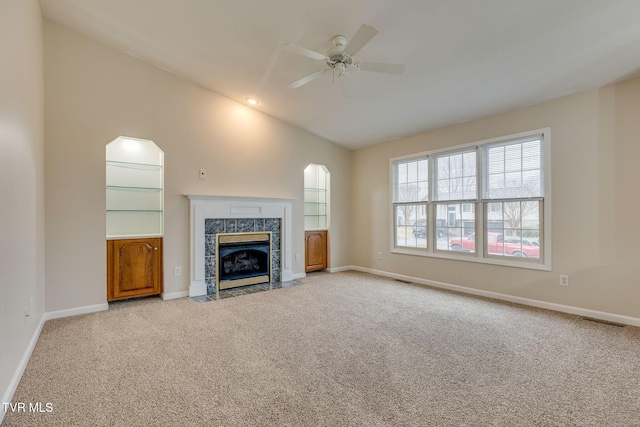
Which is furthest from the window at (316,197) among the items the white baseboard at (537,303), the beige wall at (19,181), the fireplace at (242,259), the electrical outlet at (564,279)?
the beige wall at (19,181)

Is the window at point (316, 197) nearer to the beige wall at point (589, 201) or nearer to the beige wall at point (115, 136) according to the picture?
the beige wall at point (115, 136)

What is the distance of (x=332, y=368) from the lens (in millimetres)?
2285

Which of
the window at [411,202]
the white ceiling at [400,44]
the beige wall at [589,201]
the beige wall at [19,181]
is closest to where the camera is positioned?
the beige wall at [19,181]

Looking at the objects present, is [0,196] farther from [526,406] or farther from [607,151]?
[607,151]

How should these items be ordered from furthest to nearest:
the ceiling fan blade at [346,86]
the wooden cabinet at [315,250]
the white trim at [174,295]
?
1. the wooden cabinet at [315,250]
2. the white trim at [174,295]
3. the ceiling fan blade at [346,86]

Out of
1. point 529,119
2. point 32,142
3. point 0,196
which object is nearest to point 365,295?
point 529,119

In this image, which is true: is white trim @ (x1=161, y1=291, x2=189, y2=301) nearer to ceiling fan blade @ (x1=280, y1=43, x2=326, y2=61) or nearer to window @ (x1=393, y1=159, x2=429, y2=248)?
ceiling fan blade @ (x1=280, y1=43, x2=326, y2=61)

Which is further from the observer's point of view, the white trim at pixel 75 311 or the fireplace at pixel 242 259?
the fireplace at pixel 242 259

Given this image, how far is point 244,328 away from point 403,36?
10.7 feet

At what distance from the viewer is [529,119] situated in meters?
3.84

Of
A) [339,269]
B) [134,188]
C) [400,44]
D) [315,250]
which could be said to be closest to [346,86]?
[400,44]

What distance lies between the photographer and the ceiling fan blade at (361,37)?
2251 mm

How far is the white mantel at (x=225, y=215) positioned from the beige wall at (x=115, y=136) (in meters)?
0.14

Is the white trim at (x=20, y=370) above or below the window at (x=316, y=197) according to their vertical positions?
below
